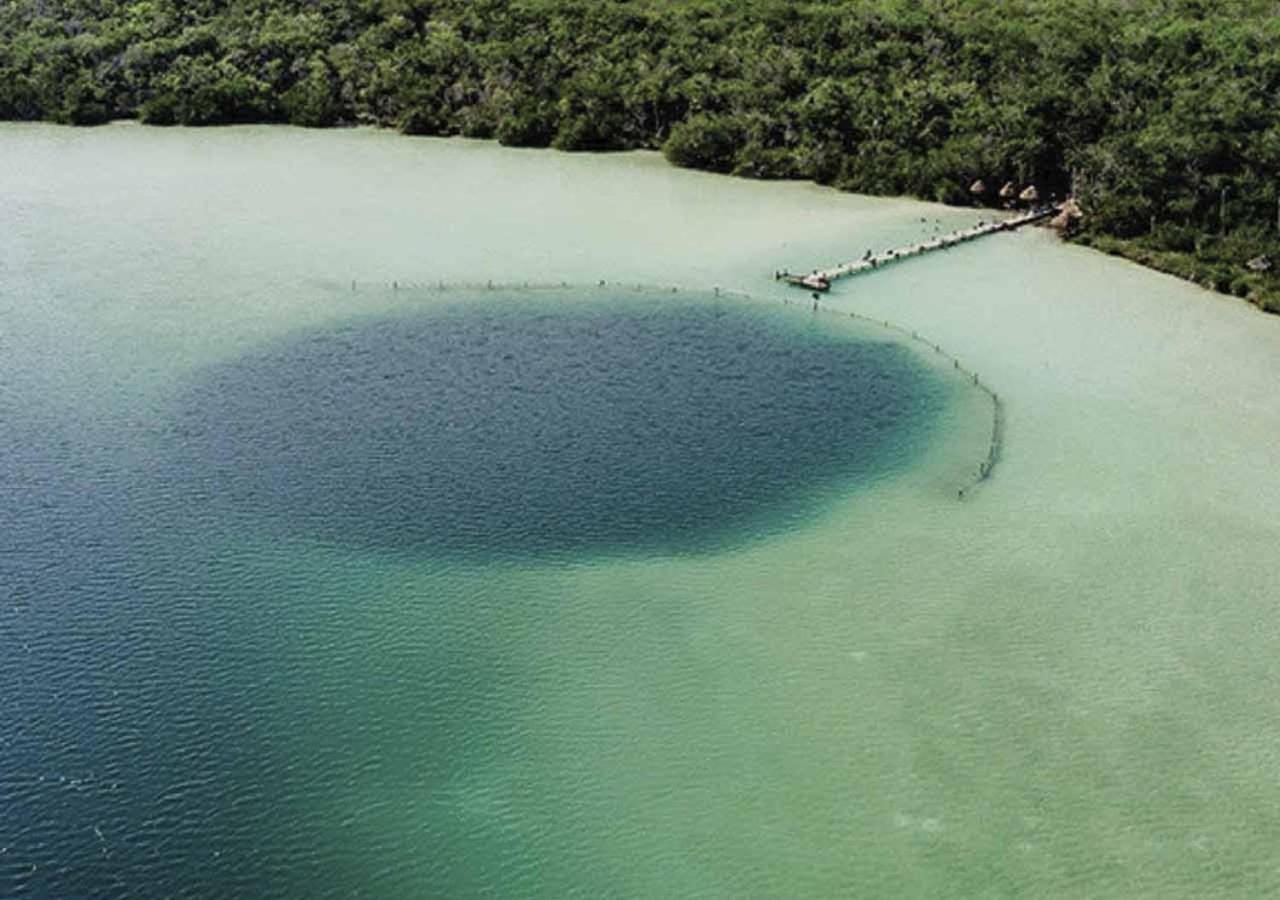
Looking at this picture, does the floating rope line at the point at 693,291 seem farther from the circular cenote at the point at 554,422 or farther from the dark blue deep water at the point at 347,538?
the dark blue deep water at the point at 347,538

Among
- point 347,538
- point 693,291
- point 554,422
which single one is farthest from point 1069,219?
point 347,538

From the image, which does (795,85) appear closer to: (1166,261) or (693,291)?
(693,291)

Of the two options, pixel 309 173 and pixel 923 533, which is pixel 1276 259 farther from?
pixel 309 173

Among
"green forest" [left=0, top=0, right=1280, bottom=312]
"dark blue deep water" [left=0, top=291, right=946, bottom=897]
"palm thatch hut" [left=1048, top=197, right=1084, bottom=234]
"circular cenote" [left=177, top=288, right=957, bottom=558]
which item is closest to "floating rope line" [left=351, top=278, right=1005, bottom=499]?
"circular cenote" [left=177, top=288, right=957, bottom=558]

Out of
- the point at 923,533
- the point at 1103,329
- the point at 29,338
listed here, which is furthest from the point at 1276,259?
the point at 29,338

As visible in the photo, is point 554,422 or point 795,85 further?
point 795,85

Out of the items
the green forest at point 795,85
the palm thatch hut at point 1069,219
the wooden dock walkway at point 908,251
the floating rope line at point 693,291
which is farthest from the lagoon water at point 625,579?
the green forest at point 795,85
